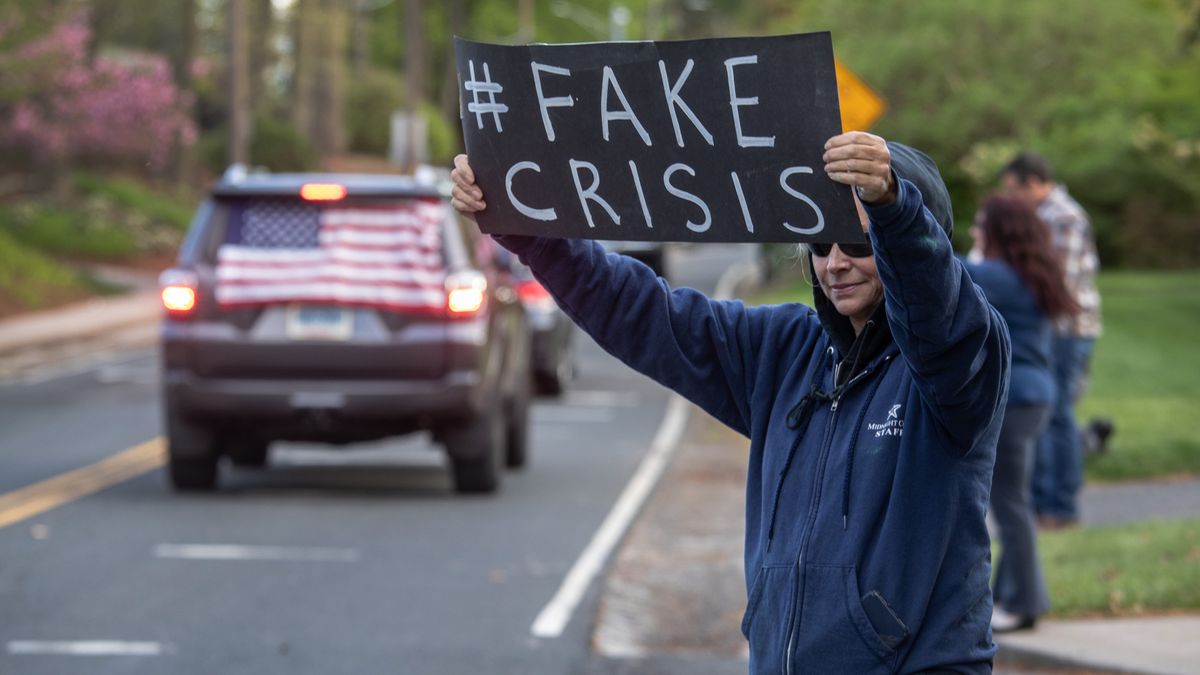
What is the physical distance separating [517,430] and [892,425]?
1002cm

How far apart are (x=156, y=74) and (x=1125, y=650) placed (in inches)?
1556

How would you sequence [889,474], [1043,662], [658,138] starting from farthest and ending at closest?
[1043,662], [658,138], [889,474]

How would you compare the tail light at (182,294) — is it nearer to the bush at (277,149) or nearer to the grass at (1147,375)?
the grass at (1147,375)

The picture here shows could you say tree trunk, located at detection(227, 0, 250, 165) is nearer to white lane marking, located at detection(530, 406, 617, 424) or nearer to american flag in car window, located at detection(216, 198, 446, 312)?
white lane marking, located at detection(530, 406, 617, 424)

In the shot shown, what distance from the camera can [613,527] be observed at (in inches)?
440

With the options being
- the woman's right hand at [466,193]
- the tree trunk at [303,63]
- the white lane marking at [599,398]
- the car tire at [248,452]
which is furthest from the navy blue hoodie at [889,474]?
the tree trunk at [303,63]

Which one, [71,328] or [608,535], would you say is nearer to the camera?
[608,535]

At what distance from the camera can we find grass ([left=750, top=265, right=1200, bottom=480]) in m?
13.3

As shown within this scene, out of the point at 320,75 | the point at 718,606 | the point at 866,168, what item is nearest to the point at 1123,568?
the point at 718,606

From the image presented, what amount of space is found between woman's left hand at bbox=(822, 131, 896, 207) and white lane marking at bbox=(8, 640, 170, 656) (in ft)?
16.7

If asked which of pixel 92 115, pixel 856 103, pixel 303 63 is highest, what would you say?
pixel 303 63

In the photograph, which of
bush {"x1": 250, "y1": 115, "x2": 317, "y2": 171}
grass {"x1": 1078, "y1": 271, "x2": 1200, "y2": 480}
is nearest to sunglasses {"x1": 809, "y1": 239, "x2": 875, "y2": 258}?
grass {"x1": 1078, "y1": 271, "x2": 1200, "y2": 480}

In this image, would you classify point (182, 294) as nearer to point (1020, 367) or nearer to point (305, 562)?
point (305, 562)

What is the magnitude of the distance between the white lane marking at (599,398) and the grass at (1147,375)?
425 centimetres
